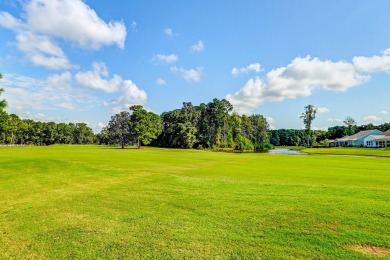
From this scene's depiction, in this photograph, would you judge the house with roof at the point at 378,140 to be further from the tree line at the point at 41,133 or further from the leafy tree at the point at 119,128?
the tree line at the point at 41,133

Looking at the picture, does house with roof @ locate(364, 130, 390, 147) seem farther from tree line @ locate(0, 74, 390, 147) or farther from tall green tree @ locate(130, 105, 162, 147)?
tall green tree @ locate(130, 105, 162, 147)

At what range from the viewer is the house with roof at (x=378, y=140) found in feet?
290

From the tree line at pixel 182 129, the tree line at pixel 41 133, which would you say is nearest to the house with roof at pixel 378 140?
the tree line at pixel 182 129

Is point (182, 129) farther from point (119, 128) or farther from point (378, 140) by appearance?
point (378, 140)

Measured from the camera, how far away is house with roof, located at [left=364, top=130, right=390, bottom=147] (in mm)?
88506

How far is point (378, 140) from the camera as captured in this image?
91812mm

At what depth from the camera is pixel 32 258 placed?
5.32 metres

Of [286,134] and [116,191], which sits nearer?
[116,191]

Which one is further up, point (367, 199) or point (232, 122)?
point (232, 122)

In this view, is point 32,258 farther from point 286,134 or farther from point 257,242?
point 286,134

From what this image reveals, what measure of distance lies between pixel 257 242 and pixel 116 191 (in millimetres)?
7520

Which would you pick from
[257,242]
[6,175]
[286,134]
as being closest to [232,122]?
[286,134]

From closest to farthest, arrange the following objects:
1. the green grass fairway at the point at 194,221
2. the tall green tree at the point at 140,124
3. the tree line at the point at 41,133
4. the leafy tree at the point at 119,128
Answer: the green grass fairway at the point at 194,221
the tall green tree at the point at 140,124
the leafy tree at the point at 119,128
the tree line at the point at 41,133

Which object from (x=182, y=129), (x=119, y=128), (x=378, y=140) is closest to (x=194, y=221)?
(x=182, y=129)
